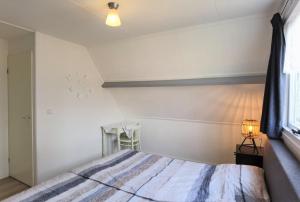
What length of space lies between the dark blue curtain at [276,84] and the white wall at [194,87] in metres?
0.33

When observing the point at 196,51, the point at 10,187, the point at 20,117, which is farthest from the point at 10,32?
the point at 196,51

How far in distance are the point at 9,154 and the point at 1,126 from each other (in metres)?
0.49

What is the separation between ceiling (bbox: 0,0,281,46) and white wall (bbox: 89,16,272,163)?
0.61 ft

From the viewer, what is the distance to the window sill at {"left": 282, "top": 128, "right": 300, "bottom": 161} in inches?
53.8

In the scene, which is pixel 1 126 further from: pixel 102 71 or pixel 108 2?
pixel 108 2

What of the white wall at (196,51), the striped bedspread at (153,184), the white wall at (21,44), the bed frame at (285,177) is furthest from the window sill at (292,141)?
the white wall at (21,44)

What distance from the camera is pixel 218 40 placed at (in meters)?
2.33

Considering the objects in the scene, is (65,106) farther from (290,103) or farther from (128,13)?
(290,103)

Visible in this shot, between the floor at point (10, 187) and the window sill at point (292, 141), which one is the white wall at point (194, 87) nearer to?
the window sill at point (292, 141)

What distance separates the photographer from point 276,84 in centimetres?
180

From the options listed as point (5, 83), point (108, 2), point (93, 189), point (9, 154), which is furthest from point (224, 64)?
point (9, 154)

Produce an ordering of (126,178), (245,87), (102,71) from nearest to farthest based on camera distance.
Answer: (126,178) → (245,87) → (102,71)

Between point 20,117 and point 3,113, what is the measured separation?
0.41 m

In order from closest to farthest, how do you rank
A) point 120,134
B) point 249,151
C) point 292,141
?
point 292,141 → point 249,151 → point 120,134
